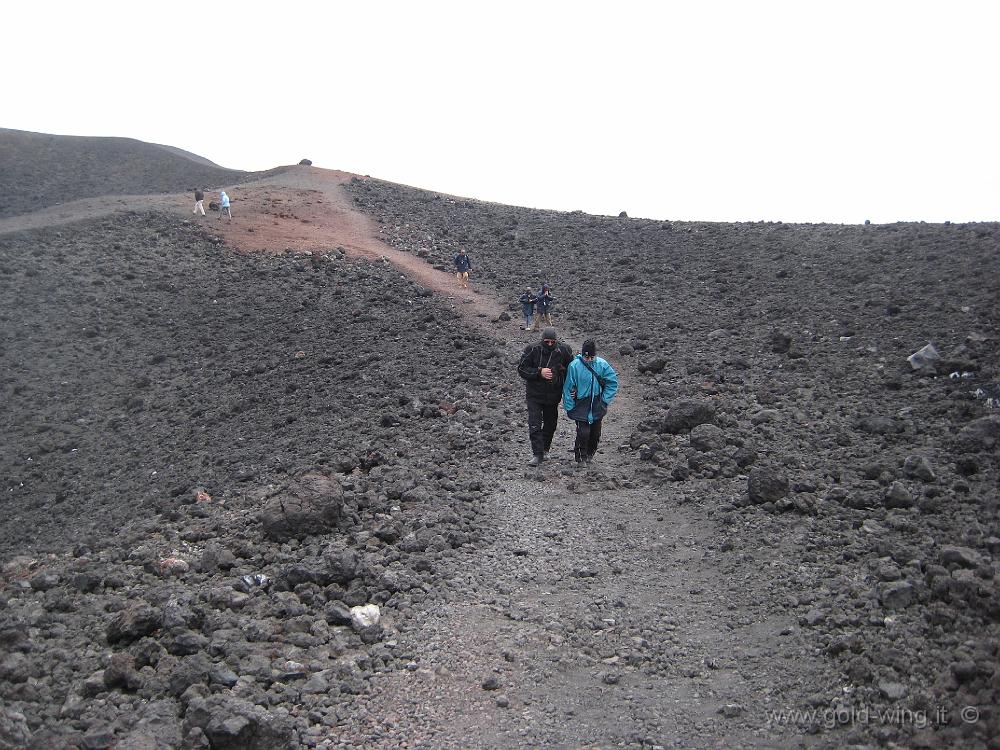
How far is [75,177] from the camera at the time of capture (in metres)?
39.6

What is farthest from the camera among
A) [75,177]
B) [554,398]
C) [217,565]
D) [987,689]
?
[75,177]

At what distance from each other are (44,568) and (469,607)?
5.19 meters

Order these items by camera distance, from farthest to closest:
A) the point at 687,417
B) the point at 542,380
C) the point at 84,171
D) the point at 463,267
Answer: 1. the point at 84,171
2. the point at 463,267
3. the point at 687,417
4. the point at 542,380

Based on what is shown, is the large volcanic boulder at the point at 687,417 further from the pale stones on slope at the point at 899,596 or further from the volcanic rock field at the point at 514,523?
the pale stones on slope at the point at 899,596

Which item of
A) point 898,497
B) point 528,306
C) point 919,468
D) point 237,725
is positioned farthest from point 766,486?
point 528,306

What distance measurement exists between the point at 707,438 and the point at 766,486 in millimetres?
1688

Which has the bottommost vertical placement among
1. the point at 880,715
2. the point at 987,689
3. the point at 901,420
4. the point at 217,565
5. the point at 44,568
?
the point at 44,568

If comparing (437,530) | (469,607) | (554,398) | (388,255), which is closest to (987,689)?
(469,607)

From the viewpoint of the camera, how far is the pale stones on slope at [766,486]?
7.61m

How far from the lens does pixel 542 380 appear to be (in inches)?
377

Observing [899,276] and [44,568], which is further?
[899,276]

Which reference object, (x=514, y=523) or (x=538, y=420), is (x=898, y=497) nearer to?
(x=514, y=523)

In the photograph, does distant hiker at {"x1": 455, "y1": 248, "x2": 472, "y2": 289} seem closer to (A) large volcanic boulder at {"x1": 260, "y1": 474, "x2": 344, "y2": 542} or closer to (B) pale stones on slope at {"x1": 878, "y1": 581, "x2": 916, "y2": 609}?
(A) large volcanic boulder at {"x1": 260, "y1": 474, "x2": 344, "y2": 542}

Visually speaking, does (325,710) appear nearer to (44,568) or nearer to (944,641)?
(944,641)
